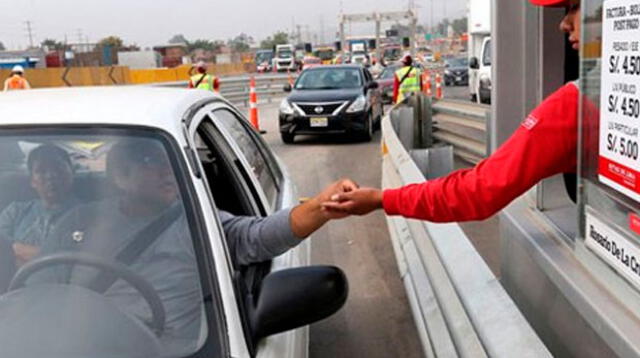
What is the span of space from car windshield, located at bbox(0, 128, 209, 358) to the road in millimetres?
2390

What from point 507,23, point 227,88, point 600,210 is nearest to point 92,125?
point 600,210

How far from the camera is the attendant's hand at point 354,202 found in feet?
8.32

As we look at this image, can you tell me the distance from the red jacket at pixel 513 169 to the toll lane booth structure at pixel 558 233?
1.8 inches

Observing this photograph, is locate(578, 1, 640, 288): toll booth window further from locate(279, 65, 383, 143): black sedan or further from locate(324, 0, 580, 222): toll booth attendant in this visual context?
locate(279, 65, 383, 143): black sedan

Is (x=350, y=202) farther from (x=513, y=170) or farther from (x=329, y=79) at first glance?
(x=329, y=79)

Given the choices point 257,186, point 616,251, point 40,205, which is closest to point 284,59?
point 257,186

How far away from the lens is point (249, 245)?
9.16 feet

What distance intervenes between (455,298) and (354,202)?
1.99ft

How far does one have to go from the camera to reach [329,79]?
57.3 feet

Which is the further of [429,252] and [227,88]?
[227,88]

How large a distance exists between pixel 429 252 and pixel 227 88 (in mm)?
23728

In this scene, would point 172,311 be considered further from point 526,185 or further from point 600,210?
point 600,210

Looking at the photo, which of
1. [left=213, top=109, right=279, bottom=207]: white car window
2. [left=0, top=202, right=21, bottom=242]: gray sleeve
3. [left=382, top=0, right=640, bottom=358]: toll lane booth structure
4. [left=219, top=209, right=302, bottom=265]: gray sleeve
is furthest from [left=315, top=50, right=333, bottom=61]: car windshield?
[left=0, top=202, right=21, bottom=242]: gray sleeve

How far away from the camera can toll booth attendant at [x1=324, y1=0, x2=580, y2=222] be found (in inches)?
87.4
